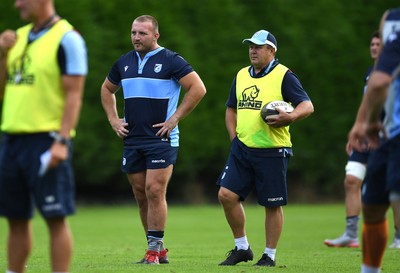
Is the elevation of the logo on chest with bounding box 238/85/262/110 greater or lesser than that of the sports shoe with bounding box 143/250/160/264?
greater

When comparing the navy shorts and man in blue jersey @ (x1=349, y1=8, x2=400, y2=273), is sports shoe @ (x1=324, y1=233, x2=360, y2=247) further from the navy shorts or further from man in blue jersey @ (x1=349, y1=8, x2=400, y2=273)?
man in blue jersey @ (x1=349, y1=8, x2=400, y2=273)

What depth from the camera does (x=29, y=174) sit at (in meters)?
6.10

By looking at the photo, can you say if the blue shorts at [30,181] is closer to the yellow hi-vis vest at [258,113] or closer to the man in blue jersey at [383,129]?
the man in blue jersey at [383,129]

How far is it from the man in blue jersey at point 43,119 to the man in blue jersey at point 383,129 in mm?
1880

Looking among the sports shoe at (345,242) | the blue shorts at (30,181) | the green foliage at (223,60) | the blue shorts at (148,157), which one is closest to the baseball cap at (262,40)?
the blue shorts at (148,157)

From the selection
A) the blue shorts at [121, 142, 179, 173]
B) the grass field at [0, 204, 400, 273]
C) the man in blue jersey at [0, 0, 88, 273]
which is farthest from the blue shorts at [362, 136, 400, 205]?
the blue shorts at [121, 142, 179, 173]

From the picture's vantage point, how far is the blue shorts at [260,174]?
9.09 m

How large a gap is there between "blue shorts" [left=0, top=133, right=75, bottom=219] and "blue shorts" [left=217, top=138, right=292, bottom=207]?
128 inches

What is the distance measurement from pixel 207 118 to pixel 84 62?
50.9 ft

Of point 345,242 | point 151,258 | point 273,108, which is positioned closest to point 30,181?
point 151,258

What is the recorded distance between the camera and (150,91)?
9.33 m

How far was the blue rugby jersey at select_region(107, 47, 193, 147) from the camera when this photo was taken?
9.34m

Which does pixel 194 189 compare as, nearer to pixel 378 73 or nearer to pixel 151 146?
pixel 151 146

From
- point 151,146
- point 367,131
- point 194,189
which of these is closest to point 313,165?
point 194,189
